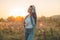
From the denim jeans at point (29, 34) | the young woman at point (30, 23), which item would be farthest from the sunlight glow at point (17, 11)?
the denim jeans at point (29, 34)

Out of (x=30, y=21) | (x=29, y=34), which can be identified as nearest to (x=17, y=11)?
(x=30, y=21)

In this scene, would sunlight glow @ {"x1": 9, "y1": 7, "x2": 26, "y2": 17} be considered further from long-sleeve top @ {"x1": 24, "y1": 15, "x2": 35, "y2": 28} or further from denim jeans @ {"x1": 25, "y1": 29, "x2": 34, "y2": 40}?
denim jeans @ {"x1": 25, "y1": 29, "x2": 34, "y2": 40}

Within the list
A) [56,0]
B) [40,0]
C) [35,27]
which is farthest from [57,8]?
[35,27]

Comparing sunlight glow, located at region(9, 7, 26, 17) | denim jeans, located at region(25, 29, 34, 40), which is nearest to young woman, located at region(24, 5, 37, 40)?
denim jeans, located at region(25, 29, 34, 40)

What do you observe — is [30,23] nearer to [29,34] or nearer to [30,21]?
[30,21]

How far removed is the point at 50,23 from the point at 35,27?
0.21 meters

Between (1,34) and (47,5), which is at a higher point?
(47,5)

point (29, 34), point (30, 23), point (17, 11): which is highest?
point (17, 11)

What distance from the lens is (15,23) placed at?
7.38 ft

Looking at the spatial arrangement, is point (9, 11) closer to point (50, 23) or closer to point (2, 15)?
point (2, 15)

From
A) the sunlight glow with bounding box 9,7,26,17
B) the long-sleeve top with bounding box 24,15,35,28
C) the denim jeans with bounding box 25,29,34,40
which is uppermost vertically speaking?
the sunlight glow with bounding box 9,7,26,17

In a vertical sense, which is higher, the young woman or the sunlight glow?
the sunlight glow

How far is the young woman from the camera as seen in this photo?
223cm

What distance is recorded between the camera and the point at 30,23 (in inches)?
88.0
